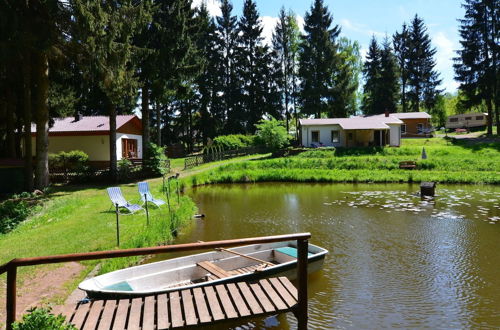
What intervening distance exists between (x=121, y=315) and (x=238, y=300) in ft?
5.23

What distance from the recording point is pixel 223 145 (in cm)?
4181

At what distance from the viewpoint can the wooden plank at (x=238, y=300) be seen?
4.97 meters

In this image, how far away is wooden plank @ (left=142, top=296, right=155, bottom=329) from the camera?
4.68 meters

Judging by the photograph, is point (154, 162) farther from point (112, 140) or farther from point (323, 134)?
point (323, 134)

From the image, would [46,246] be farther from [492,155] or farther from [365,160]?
[492,155]

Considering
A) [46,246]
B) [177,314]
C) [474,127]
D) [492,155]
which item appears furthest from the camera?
[474,127]

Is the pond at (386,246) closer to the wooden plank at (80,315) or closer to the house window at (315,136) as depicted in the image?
the wooden plank at (80,315)

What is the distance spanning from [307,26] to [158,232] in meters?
48.9

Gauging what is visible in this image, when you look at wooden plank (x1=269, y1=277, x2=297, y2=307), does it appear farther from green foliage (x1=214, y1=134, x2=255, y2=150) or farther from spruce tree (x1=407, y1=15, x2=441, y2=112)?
spruce tree (x1=407, y1=15, x2=441, y2=112)

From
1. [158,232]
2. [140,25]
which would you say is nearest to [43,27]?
[140,25]

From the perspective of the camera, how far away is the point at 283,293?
5.58 metres

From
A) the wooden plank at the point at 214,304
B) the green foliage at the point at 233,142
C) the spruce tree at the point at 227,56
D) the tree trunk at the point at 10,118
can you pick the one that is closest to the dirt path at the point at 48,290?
the wooden plank at the point at 214,304

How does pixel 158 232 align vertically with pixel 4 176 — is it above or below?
below

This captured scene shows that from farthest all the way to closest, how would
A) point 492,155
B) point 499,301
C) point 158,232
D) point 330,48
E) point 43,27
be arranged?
point 330,48
point 492,155
point 43,27
point 158,232
point 499,301
